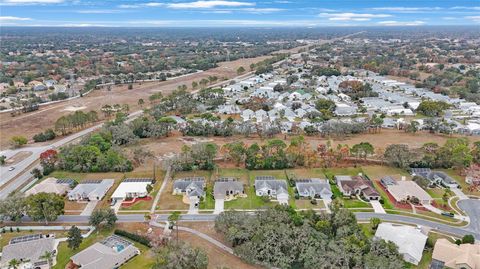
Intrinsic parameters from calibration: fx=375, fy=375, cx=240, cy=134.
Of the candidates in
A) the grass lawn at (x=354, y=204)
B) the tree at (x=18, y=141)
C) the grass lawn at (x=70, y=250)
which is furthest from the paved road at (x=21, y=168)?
the grass lawn at (x=354, y=204)

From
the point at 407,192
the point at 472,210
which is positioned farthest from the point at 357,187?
the point at 472,210

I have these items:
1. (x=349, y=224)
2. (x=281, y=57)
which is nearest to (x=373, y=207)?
(x=349, y=224)

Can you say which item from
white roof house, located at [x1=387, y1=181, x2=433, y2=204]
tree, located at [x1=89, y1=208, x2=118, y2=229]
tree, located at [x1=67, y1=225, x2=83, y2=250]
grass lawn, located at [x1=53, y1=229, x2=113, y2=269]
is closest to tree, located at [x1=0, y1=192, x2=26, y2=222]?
grass lawn, located at [x1=53, y1=229, x2=113, y2=269]

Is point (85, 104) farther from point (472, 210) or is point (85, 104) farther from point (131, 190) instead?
point (472, 210)

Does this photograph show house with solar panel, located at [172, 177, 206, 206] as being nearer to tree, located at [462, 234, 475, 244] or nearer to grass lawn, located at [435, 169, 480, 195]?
tree, located at [462, 234, 475, 244]

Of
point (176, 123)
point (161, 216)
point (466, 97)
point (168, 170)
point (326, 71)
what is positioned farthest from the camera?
point (326, 71)

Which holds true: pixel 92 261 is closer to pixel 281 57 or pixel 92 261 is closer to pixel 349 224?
pixel 349 224

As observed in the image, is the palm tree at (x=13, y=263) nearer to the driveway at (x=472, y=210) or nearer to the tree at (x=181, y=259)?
the tree at (x=181, y=259)
